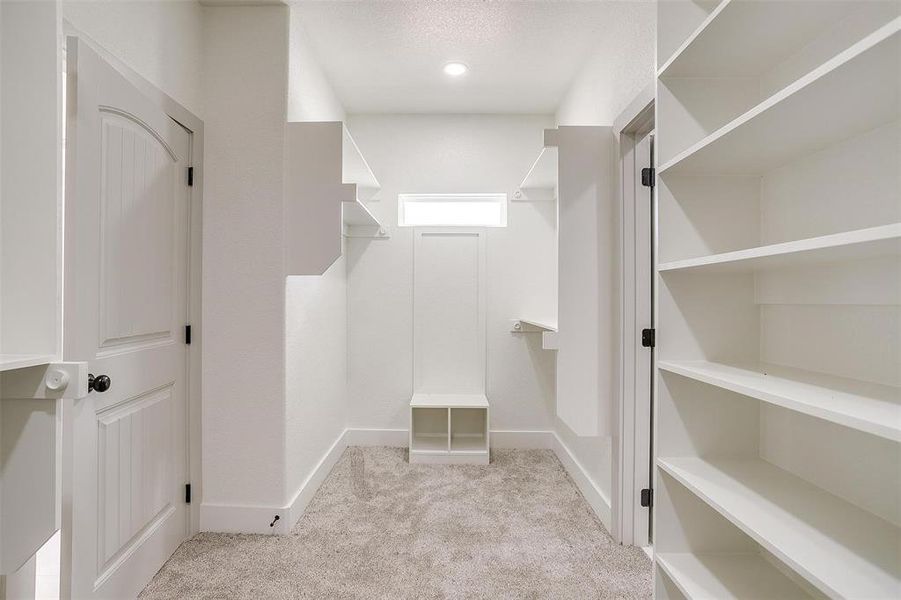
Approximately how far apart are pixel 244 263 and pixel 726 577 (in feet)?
7.38

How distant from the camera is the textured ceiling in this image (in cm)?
210

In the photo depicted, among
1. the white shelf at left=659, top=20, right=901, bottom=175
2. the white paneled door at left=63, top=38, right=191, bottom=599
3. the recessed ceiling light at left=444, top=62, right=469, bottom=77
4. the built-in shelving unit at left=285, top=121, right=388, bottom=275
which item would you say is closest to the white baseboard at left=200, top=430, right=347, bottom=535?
the white paneled door at left=63, top=38, right=191, bottom=599

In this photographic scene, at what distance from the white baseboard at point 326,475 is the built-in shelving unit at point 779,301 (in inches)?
43.7

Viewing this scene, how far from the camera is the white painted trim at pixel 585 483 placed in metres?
2.13

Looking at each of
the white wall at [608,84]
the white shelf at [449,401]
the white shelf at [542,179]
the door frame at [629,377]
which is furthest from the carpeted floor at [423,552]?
the white shelf at [542,179]

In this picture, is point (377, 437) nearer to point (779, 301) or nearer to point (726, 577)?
point (726, 577)

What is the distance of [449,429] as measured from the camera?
295 centimetres

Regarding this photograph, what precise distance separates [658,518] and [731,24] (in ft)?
4.43

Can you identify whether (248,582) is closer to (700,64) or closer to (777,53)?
(700,64)

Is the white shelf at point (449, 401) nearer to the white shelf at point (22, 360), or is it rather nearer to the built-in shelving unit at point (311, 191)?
the built-in shelving unit at point (311, 191)

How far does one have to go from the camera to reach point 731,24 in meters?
0.99

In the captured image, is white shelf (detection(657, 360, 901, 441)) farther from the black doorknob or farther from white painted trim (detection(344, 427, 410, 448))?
white painted trim (detection(344, 427, 410, 448))

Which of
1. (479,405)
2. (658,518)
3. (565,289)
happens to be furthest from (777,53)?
(479,405)

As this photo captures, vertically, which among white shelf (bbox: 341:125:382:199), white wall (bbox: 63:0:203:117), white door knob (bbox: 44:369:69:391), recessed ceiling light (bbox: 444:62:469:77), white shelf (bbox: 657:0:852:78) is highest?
recessed ceiling light (bbox: 444:62:469:77)
